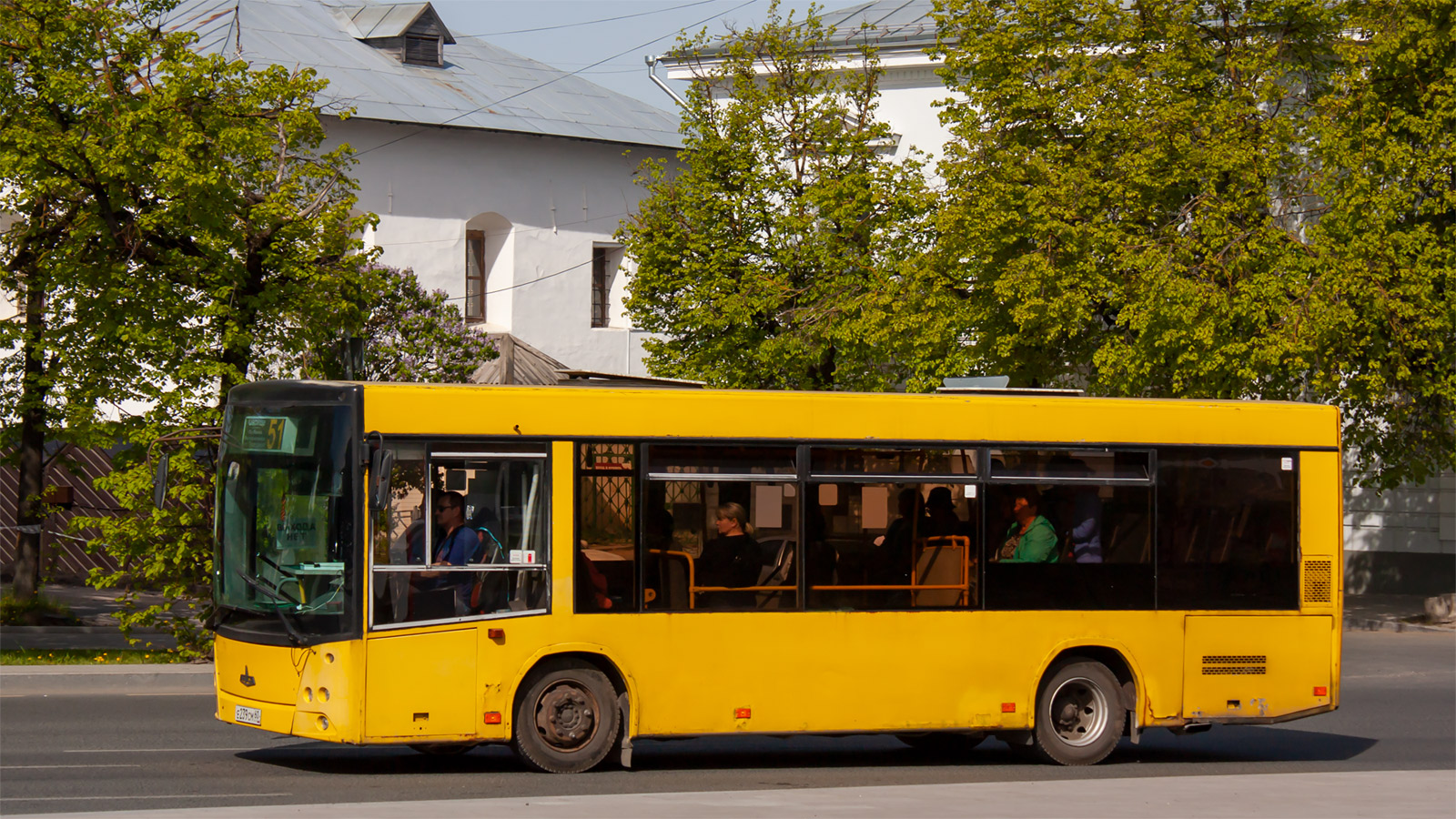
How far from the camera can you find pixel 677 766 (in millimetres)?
12023

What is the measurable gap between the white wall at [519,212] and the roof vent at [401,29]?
164 inches

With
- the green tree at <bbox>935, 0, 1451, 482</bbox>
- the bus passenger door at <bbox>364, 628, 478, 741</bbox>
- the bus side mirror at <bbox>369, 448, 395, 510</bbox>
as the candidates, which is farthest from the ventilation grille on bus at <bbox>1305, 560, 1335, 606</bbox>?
the green tree at <bbox>935, 0, 1451, 482</bbox>

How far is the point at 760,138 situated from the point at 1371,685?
1399cm

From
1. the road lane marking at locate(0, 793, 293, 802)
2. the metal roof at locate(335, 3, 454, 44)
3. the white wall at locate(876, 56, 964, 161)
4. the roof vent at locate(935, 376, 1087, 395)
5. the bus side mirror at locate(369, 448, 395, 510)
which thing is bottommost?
the road lane marking at locate(0, 793, 293, 802)

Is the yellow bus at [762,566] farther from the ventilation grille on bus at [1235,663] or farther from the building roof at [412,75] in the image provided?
the building roof at [412,75]

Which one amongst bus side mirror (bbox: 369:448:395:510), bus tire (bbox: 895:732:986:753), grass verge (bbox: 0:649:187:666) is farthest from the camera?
grass verge (bbox: 0:649:187:666)

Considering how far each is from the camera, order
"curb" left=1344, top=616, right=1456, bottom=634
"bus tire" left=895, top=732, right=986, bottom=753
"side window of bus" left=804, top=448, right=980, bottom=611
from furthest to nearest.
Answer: "curb" left=1344, top=616, right=1456, bottom=634
"bus tire" left=895, top=732, right=986, bottom=753
"side window of bus" left=804, top=448, right=980, bottom=611

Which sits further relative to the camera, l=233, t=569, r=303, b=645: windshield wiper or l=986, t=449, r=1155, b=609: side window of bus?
l=986, t=449, r=1155, b=609: side window of bus

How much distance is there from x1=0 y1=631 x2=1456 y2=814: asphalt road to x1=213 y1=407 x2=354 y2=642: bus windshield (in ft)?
3.72

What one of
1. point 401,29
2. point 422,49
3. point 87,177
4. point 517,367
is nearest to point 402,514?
point 87,177

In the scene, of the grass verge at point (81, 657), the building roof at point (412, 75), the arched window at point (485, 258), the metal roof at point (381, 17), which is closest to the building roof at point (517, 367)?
the arched window at point (485, 258)

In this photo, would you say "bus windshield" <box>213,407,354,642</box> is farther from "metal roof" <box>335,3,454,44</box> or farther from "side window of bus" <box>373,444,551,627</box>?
"metal roof" <box>335,3,454,44</box>

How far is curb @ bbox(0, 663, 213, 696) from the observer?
1656 cm

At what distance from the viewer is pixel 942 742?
13.8 meters
